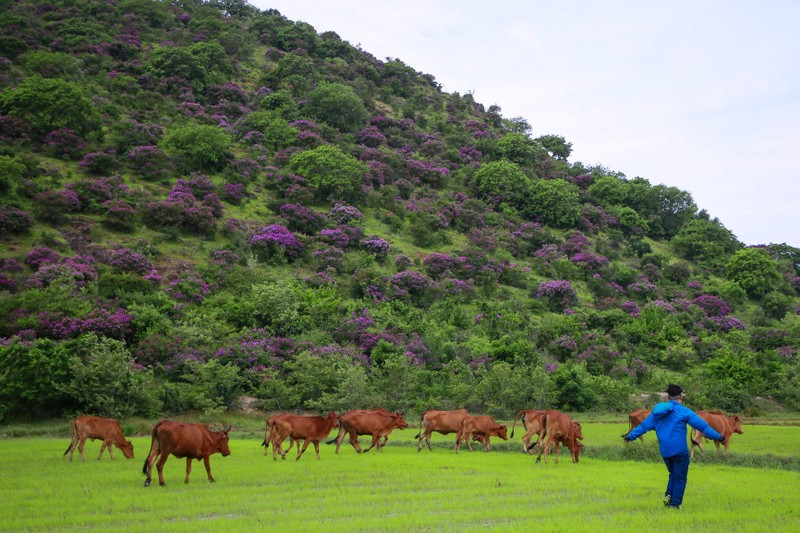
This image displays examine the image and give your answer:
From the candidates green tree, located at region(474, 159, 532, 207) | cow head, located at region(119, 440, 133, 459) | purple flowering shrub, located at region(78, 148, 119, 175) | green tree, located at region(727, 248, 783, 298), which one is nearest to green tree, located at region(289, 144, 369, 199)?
purple flowering shrub, located at region(78, 148, 119, 175)

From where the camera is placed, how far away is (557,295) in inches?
2438

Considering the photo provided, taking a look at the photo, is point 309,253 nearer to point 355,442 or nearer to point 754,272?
point 355,442

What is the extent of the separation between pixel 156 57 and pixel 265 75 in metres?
18.1

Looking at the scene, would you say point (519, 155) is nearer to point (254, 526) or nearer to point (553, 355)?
point (553, 355)

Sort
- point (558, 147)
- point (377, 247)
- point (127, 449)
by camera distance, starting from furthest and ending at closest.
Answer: point (558, 147), point (377, 247), point (127, 449)

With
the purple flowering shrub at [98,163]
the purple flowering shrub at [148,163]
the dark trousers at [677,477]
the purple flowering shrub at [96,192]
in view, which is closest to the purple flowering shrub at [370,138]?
the purple flowering shrub at [148,163]

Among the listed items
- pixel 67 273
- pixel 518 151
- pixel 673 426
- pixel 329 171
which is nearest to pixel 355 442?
pixel 673 426

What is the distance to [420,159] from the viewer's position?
8819cm

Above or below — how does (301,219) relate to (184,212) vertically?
above

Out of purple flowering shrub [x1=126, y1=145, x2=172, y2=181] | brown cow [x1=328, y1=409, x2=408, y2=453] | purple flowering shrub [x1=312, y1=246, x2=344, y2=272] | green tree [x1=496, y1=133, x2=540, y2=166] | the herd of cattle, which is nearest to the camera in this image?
the herd of cattle

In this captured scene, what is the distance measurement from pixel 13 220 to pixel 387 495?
45.7 m

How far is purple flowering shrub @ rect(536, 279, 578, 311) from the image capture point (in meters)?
61.4

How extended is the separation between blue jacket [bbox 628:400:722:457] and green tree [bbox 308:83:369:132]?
268ft

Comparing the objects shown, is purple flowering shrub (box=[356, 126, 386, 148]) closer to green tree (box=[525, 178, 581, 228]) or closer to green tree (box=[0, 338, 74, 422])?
green tree (box=[525, 178, 581, 228])
